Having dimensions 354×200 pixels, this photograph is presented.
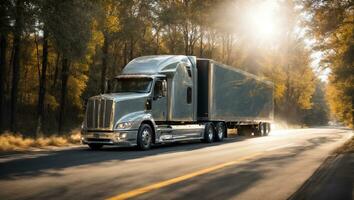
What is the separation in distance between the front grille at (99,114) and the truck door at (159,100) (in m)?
2.17

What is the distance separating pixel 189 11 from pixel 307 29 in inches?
846

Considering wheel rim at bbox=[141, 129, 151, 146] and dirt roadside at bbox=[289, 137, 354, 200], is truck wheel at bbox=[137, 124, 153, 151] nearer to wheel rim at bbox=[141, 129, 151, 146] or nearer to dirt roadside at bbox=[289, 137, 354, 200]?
wheel rim at bbox=[141, 129, 151, 146]

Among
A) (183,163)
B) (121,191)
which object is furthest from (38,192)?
(183,163)

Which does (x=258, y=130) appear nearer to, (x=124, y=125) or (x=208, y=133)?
(x=208, y=133)

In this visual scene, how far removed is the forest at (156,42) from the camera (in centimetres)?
2330

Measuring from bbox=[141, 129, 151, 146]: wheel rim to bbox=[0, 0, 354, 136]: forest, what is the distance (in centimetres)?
758

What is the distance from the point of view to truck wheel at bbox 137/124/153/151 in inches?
768

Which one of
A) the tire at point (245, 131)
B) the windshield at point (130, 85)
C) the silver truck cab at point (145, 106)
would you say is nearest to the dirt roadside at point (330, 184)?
the silver truck cab at point (145, 106)

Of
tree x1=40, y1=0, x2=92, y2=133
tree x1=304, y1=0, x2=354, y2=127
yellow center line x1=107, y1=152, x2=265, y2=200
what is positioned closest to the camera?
yellow center line x1=107, y1=152, x2=265, y2=200

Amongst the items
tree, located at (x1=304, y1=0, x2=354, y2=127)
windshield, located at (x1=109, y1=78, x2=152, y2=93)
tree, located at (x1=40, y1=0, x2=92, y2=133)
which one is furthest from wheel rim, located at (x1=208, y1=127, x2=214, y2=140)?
tree, located at (x1=40, y1=0, x2=92, y2=133)

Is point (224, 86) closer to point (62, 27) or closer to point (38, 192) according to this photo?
point (62, 27)

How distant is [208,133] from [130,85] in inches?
243

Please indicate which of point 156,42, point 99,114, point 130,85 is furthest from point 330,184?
point 156,42

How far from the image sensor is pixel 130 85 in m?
21.0
